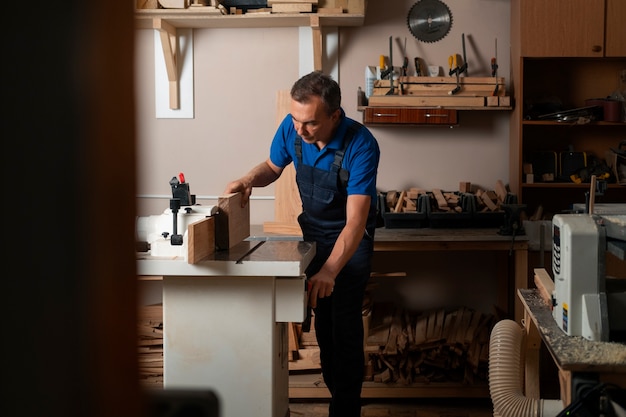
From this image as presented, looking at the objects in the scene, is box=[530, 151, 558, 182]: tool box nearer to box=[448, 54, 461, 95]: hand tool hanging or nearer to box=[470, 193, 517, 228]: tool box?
box=[470, 193, 517, 228]: tool box

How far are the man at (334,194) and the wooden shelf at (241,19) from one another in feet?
4.11

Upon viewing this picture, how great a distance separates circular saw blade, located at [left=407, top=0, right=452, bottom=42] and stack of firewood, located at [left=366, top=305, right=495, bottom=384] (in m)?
1.84

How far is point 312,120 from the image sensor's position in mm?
3061

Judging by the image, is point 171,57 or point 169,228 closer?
point 169,228

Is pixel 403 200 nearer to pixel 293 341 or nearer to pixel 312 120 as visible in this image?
pixel 293 341

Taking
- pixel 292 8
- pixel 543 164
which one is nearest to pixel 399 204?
pixel 543 164

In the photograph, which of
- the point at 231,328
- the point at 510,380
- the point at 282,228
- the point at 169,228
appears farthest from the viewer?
the point at 282,228

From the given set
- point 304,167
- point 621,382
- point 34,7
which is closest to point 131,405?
point 34,7

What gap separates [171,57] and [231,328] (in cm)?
255

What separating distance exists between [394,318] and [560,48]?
6.20 feet

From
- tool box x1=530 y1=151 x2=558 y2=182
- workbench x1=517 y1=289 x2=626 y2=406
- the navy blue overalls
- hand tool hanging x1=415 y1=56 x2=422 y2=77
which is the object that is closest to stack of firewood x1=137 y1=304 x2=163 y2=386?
the navy blue overalls

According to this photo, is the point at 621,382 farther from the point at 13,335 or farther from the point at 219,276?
the point at 13,335

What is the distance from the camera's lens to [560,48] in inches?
172

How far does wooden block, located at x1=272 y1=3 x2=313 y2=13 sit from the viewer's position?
4.38 meters
